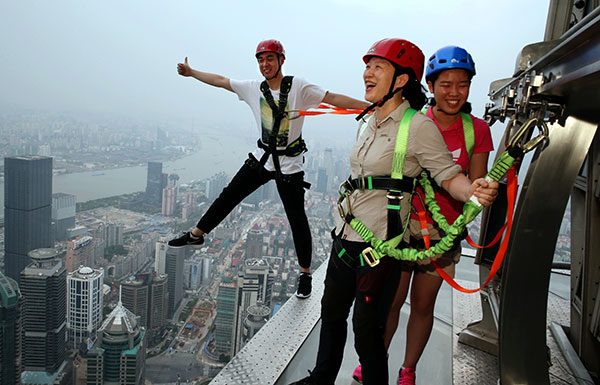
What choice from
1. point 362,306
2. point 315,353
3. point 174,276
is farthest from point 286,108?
point 174,276

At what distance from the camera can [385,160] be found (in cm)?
144

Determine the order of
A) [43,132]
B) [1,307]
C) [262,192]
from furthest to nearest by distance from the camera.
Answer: [43,132] → [262,192] → [1,307]

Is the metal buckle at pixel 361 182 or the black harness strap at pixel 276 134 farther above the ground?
the black harness strap at pixel 276 134

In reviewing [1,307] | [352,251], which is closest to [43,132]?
[1,307]

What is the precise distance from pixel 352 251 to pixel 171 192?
4.69 m

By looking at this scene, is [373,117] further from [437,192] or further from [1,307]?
[1,307]

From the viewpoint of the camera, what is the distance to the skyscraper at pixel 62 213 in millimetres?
5059

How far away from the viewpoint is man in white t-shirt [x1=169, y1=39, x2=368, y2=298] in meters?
2.30

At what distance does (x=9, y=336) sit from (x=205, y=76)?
261 cm

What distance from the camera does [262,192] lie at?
3730 mm

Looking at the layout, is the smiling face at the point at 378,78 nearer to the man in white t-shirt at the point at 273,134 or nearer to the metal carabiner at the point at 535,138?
the metal carabiner at the point at 535,138

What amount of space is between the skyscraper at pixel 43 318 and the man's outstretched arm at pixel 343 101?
2.95 meters

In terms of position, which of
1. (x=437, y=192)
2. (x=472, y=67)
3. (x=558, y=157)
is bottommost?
(x=437, y=192)

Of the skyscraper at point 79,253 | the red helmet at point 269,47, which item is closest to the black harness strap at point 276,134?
the red helmet at point 269,47
